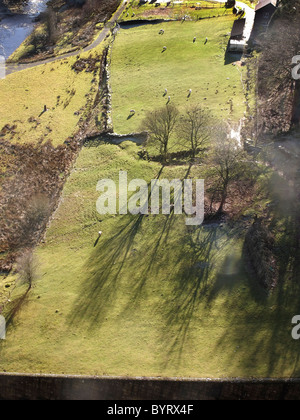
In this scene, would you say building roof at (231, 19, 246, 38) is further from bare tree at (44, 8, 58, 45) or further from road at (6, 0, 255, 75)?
bare tree at (44, 8, 58, 45)

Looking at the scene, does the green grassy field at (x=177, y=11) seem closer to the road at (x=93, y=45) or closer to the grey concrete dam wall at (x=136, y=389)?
the road at (x=93, y=45)

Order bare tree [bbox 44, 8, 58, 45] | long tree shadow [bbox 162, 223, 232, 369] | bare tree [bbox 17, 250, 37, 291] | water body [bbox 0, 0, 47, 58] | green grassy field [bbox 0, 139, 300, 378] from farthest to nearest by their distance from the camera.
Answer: water body [bbox 0, 0, 47, 58], bare tree [bbox 44, 8, 58, 45], bare tree [bbox 17, 250, 37, 291], long tree shadow [bbox 162, 223, 232, 369], green grassy field [bbox 0, 139, 300, 378]

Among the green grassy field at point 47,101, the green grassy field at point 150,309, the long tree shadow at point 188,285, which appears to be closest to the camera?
the green grassy field at point 150,309

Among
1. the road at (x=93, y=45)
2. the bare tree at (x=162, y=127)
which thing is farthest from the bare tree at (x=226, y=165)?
the road at (x=93, y=45)

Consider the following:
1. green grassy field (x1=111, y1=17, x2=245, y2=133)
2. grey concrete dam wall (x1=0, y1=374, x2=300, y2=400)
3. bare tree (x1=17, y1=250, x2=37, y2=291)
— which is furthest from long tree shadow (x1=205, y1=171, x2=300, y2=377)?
green grassy field (x1=111, y1=17, x2=245, y2=133)

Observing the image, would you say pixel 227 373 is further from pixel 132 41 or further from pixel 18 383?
pixel 132 41

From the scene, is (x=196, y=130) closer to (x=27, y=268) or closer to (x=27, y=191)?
(x=27, y=191)

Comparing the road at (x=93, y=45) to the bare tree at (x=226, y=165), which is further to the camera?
the road at (x=93, y=45)
